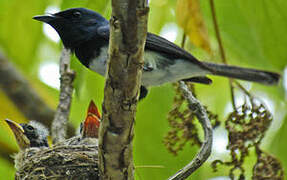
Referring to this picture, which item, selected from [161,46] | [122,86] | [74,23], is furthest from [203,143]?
[74,23]

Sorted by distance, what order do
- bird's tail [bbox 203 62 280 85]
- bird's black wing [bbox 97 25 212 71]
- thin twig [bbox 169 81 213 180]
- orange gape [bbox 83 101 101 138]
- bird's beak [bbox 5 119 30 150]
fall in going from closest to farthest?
thin twig [bbox 169 81 213 180]
bird's black wing [bbox 97 25 212 71]
bird's tail [bbox 203 62 280 85]
orange gape [bbox 83 101 101 138]
bird's beak [bbox 5 119 30 150]

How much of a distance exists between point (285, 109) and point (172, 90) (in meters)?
1.57

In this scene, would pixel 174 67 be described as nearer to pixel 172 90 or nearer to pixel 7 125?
pixel 172 90

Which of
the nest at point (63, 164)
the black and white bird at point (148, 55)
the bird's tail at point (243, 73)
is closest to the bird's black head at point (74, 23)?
the black and white bird at point (148, 55)

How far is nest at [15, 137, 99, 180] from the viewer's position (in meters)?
3.71

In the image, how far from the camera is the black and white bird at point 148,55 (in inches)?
156

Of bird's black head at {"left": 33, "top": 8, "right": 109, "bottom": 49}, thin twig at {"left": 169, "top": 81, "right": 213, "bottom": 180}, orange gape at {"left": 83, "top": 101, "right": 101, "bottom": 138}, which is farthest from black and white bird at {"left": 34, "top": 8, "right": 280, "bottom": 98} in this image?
orange gape at {"left": 83, "top": 101, "right": 101, "bottom": 138}

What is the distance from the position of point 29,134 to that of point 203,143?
6.96 ft

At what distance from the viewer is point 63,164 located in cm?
378

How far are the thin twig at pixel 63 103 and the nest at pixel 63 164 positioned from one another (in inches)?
19.1

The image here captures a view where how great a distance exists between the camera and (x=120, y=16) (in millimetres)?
2424

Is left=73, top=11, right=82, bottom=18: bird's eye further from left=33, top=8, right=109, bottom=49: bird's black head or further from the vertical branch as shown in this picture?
the vertical branch

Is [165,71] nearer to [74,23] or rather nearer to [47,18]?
[74,23]

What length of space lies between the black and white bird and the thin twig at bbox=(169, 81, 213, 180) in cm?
40
